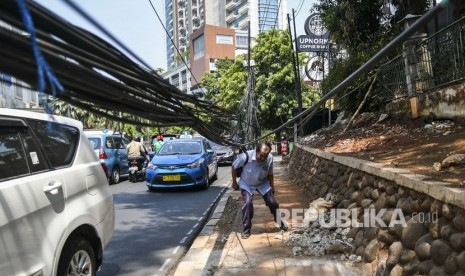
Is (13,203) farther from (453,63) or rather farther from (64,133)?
(453,63)

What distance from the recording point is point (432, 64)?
28.7ft

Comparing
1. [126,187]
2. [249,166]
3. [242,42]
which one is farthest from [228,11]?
[249,166]

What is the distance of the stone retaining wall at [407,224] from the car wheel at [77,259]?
265cm

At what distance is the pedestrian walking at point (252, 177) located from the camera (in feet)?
21.2

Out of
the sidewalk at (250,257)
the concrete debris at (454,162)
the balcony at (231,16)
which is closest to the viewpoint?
the concrete debris at (454,162)

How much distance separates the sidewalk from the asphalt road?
0.31 metres

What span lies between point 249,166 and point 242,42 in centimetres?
7654

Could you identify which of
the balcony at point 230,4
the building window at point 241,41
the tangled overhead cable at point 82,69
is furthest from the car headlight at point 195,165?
the balcony at point 230,4

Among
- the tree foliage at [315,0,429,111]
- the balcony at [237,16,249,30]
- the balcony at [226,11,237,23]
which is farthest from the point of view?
the balcony at [226,11,237,23]

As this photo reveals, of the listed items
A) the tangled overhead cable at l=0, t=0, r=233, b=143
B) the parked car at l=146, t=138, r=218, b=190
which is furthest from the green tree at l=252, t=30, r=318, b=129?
the tangled overhead cable at l=0, t=0, r=233, b=143

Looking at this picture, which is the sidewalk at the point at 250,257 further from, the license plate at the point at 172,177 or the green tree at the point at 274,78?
the green tree at the point at 274,78

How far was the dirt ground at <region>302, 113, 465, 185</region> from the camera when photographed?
16.3 feet

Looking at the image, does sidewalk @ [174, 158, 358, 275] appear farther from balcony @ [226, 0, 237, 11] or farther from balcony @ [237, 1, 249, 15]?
balcony @ [226, 0, 237, 11]

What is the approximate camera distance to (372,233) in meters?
4.85
